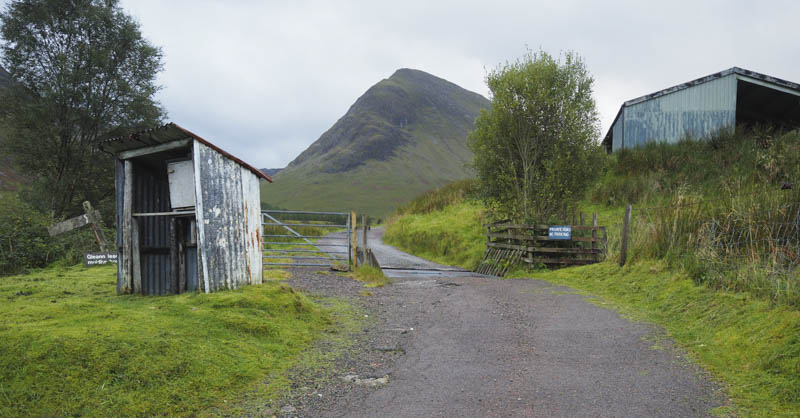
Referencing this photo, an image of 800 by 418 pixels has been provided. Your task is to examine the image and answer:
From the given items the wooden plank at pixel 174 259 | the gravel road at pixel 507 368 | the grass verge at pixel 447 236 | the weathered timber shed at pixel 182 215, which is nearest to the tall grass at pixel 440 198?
the grass verge at pixel 447 236

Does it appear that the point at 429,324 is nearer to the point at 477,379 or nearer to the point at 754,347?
the point at 477,379

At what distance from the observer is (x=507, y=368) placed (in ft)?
16.9

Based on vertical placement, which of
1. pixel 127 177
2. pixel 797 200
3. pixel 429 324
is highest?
pixel 127 177

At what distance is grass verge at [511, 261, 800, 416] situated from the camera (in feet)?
13.8

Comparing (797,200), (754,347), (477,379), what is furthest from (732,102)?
(477,379)

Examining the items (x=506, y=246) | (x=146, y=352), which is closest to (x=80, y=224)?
(x=146, y=352)

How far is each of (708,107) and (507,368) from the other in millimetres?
19777

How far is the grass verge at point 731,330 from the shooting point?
421 cm

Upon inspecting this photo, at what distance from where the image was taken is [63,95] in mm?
20812

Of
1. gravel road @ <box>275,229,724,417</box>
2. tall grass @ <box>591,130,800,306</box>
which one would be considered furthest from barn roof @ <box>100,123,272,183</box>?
tall grass @ <box>591,130,800,306</box>

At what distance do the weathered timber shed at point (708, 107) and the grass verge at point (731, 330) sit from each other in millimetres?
13394

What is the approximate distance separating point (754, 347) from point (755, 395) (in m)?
1.16

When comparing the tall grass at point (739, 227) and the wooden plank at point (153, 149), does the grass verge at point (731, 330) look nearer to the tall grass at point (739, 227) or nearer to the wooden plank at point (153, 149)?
the tall grass at point (739, 227)

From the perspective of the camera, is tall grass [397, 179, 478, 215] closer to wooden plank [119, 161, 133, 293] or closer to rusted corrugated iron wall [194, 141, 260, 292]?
rusted corrugated iron wall [194, 141, 260, 292]
